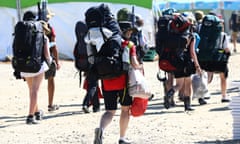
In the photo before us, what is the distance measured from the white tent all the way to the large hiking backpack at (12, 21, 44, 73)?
11893 mm

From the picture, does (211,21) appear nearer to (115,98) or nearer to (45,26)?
(45,26)

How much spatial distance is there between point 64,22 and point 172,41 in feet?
39.3

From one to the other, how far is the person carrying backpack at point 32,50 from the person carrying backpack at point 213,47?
10.2 ft

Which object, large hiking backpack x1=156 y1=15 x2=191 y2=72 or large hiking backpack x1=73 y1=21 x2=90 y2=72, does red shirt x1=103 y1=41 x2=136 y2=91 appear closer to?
large hiking backpack x1=156 y1=15 x2=191 y2=72

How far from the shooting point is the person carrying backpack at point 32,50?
8.99 meters

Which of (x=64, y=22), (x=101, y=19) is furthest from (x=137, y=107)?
(x=64, y=22)

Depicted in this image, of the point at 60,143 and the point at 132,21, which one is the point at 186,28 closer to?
the point at 132,21

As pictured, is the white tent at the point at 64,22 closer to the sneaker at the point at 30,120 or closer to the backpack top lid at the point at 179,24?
the backpack top lid at the point at 179,24

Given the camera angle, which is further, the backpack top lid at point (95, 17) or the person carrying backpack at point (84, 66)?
the person carrying backpack at point (84, 66)

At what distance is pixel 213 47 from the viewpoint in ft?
36.1

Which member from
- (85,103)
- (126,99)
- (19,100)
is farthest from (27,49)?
(19,100)

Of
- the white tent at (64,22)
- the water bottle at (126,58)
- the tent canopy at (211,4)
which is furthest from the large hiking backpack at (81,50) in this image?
the tent canopy at (211,4)

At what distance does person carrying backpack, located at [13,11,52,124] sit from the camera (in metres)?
8.99

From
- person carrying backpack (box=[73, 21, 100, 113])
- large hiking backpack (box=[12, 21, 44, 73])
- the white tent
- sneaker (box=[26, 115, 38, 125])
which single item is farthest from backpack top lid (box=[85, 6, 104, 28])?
the white tent
